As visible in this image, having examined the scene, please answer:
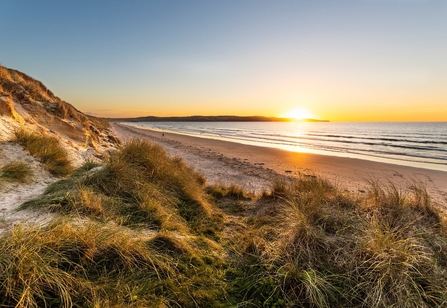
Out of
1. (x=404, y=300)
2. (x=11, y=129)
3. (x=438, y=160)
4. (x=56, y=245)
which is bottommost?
(x=438, y=160)

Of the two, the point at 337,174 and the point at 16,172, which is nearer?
the point at 16,172

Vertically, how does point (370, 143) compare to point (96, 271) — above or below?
below

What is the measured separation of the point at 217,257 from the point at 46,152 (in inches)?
261

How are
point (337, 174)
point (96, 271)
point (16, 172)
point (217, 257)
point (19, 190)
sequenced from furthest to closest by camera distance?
point (337, 174) → point (16, 172) → point (19, 190) → point (217, 257) → point (96, 271)

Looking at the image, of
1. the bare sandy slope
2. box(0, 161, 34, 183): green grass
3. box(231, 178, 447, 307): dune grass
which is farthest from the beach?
box(0, 161, 34, 183): green grass

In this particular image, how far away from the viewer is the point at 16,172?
593 centimetres

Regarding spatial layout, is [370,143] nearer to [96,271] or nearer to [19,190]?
[19,190]

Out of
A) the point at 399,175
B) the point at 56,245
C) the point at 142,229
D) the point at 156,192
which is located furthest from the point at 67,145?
the point at 399,175

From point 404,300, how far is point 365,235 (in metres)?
1.08

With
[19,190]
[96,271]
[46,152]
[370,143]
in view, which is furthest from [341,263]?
[370,143]

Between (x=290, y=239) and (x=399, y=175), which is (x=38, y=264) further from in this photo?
(x=399, y=175)

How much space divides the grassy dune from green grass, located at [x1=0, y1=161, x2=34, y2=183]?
1307mm

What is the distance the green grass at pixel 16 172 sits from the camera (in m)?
5.70

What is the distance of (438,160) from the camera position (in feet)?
63.9
